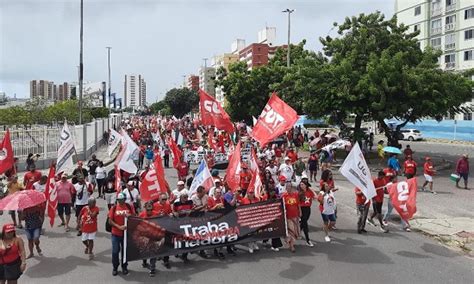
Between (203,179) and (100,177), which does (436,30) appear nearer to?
(100,177)

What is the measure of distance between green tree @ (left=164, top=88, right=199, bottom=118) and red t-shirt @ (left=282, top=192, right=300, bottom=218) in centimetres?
9936

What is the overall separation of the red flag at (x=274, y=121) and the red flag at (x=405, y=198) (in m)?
3.61

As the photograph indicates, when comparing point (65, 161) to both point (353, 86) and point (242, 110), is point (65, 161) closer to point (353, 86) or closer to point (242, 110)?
point (353, 86)

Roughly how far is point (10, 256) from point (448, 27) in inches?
2340

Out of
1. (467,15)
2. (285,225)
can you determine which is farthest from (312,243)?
(467,15)

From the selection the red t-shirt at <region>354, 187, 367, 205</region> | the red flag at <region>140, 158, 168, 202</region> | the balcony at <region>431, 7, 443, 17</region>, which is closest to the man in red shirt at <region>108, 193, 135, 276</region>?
the red flag at <region>140, 158, 168, 202</region>

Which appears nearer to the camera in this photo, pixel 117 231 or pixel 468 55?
pixel 117 231

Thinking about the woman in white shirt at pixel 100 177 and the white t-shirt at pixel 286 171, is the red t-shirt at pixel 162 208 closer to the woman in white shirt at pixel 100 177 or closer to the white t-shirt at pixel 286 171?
the white t-shirt at pixel 286 171

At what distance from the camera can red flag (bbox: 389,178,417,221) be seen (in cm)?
1197

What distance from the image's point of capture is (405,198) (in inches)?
473

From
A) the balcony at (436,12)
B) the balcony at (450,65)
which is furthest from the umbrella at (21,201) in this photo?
the balcony at (436,12)

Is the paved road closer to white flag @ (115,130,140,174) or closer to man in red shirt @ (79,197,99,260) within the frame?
man in red shirt @ (79,197,99,260)

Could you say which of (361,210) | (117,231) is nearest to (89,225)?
(117,231)

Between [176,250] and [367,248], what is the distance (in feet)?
14.2
